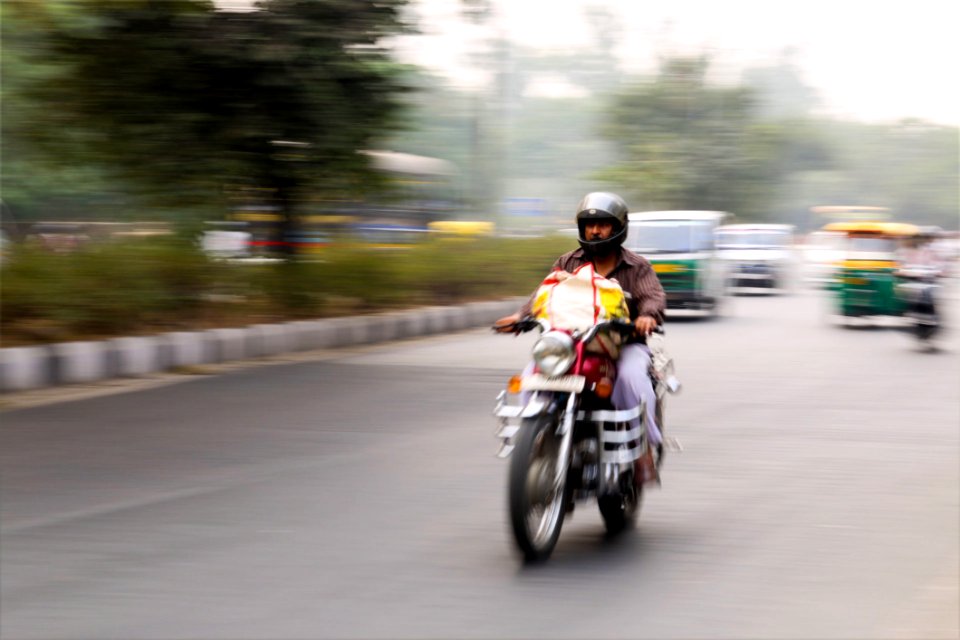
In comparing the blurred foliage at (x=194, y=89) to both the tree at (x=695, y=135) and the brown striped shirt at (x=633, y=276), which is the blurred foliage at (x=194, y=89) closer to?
the brown striped shirt at (x=633, y=276)

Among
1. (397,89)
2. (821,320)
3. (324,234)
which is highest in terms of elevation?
(397,89)

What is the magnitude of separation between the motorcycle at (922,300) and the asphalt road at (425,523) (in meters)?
6.07

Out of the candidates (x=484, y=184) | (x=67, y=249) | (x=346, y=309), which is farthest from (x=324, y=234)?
(x=484, y=184)

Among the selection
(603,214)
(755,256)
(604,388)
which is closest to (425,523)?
(604,388)

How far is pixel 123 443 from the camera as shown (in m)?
Answer: 8.66

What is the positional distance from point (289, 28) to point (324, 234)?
5315 millimetres

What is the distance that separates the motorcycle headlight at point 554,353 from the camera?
538cm

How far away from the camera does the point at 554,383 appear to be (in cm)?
540

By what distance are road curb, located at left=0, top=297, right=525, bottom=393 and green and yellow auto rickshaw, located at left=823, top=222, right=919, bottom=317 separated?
7041mm

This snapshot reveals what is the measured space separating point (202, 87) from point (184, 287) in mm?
2277

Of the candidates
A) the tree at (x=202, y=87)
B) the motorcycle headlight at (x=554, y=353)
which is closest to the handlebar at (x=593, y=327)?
the motorcycle headlight at (x=554, y=353)

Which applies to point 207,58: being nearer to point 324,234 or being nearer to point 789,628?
point 324,234

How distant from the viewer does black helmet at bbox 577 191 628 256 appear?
5832 millimetres

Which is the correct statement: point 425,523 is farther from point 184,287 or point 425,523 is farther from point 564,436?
point 184,287
